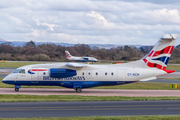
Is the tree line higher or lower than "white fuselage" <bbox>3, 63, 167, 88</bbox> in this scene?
higher

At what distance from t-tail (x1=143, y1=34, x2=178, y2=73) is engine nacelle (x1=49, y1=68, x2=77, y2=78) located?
795 cm

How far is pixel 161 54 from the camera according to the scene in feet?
84.1

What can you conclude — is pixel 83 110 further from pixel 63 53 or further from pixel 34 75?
pixel 63 53

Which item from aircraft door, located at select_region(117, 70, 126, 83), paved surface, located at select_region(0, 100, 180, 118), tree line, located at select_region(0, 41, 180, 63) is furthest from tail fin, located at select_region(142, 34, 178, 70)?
tree line, located at select_region(0, 41, 180, 63)

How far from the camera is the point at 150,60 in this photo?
84.7ft

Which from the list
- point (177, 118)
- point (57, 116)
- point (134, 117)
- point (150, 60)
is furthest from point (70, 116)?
point (150, 60)

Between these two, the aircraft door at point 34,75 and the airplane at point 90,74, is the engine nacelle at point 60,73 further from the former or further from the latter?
the aircraft door at point 34,75

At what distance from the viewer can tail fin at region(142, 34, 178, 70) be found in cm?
2531

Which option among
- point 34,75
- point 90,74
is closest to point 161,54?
point 90,74

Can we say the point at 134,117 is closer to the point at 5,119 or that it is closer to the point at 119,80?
the point at 5,119

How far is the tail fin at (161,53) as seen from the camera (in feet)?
83.0

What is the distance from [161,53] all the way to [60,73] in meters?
10.8

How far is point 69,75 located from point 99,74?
3.14 metres

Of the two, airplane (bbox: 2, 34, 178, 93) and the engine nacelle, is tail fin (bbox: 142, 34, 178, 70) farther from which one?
the engine nacelle
